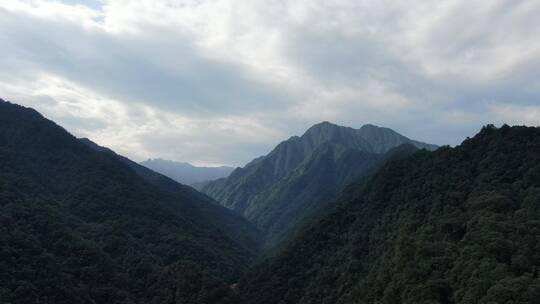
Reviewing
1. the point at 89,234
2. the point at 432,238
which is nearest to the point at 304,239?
the point at 432,238

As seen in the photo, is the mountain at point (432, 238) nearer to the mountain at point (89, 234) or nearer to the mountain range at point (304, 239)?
the mountain range at point (304, 239)

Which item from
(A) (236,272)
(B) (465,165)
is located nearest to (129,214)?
(A) (236,272)

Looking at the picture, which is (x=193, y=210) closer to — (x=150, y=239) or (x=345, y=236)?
(x=150, y=239)

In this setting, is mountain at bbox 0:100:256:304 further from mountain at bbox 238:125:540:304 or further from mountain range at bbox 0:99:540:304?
mountain at bbox 238:125:540:304

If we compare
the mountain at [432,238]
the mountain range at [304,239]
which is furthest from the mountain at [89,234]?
the mountain at [432,238]

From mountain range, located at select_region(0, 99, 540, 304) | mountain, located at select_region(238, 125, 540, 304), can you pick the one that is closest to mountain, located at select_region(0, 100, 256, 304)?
mountain range, located at select_region(0, 99, 540, 304)
